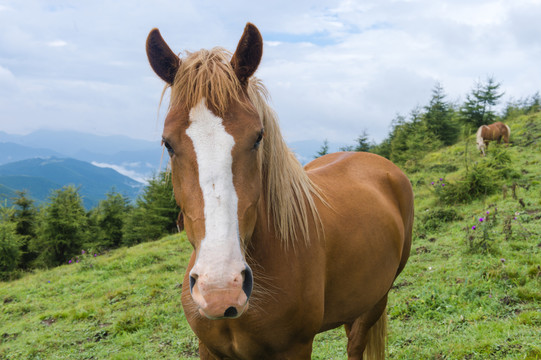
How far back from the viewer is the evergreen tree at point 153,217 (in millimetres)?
17812

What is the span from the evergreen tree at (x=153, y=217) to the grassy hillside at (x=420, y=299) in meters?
7.80

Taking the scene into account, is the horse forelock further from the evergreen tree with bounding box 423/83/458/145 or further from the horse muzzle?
the evergreen tree with bounding box 423/83/458/145

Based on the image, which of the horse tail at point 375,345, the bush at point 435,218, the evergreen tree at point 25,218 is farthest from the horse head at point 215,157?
the evergreen tree at point 25,218

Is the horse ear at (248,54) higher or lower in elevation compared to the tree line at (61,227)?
higher

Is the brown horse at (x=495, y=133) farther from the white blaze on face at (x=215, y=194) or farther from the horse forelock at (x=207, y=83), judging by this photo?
the white blaze on face at (x=215, y=194)

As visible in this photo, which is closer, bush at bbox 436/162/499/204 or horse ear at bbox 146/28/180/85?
horse ear at bbox 146/28/180/85

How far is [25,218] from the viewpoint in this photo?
1900cm

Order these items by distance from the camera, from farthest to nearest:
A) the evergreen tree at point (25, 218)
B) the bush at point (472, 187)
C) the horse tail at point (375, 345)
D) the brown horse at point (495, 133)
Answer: the evergreen tree at point (25, 218), the brown horse at point (495, 133), the bush at point (472, 187), the horse tail at point (375, 345)

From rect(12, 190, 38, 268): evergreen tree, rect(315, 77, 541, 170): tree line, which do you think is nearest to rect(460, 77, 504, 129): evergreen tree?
rect(315, 77, 541, 170): tree line

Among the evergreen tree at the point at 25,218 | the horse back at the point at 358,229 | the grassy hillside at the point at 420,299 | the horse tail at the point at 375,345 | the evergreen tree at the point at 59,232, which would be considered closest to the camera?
the horse back at the point at 358,229

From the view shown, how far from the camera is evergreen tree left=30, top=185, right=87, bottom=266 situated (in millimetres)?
16844

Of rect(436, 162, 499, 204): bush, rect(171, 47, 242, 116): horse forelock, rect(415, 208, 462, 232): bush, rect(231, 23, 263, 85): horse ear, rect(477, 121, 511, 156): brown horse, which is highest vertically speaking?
rect(477, 121, 511, 156): brown horse

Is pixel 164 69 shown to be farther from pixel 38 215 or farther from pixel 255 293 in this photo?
pixel 38 215

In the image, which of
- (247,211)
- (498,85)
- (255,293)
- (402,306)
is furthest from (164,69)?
(498,85)
